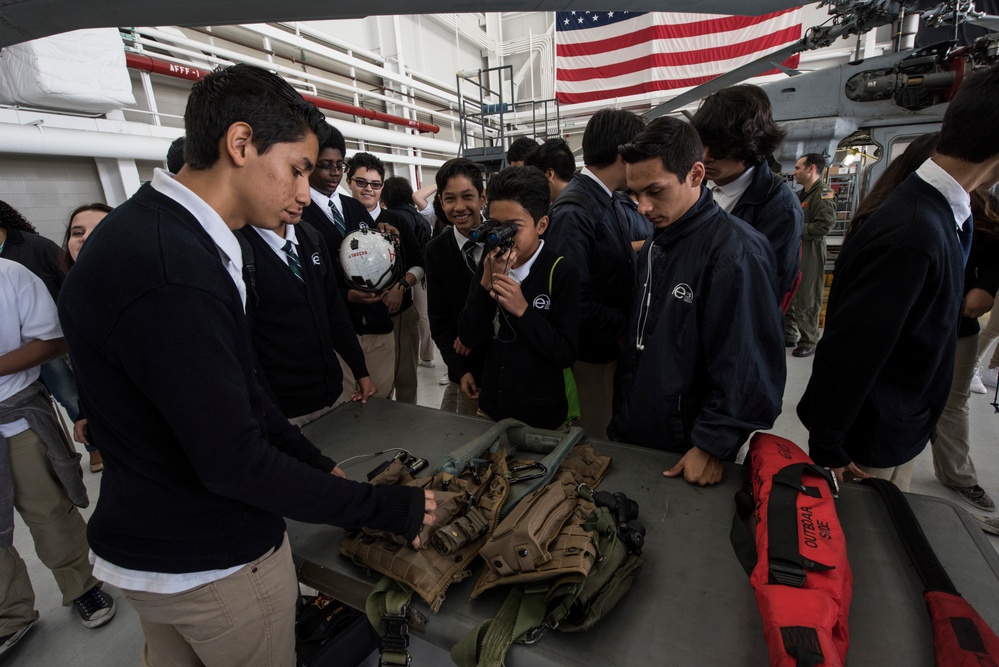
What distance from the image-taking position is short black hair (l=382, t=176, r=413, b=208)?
3710 millimetres

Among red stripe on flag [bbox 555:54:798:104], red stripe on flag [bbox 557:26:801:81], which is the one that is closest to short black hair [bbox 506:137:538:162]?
red stripe on flag [bbox 555:54:798:104]

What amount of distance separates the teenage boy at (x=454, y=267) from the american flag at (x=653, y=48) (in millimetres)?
7170

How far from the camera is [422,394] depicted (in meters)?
4.02

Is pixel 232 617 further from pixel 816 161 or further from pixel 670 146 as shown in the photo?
pixel 816 161

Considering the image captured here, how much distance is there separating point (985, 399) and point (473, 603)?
14.3 ft

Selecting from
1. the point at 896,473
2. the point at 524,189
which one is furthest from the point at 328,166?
the point at 896,473

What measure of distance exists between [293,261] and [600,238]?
1.28m

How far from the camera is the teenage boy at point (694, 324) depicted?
115 cm

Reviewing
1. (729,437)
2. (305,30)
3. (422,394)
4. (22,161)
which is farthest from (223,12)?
(305,30)

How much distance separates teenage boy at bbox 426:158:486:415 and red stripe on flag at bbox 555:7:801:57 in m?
7.78

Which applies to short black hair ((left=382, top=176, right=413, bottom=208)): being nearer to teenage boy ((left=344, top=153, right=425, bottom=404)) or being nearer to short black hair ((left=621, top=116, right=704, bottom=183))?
teenage boy ((left=344, top=153, right=425, bottom=404))

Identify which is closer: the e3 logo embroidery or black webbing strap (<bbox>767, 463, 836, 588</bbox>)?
black webbing strap (<bbox>767, 463, 836, 588</bbox>)

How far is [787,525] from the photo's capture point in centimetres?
87

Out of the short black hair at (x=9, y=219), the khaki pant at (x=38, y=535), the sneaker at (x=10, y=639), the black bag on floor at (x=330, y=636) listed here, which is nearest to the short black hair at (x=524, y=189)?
the black bag on floor at (x=330, y=636)
